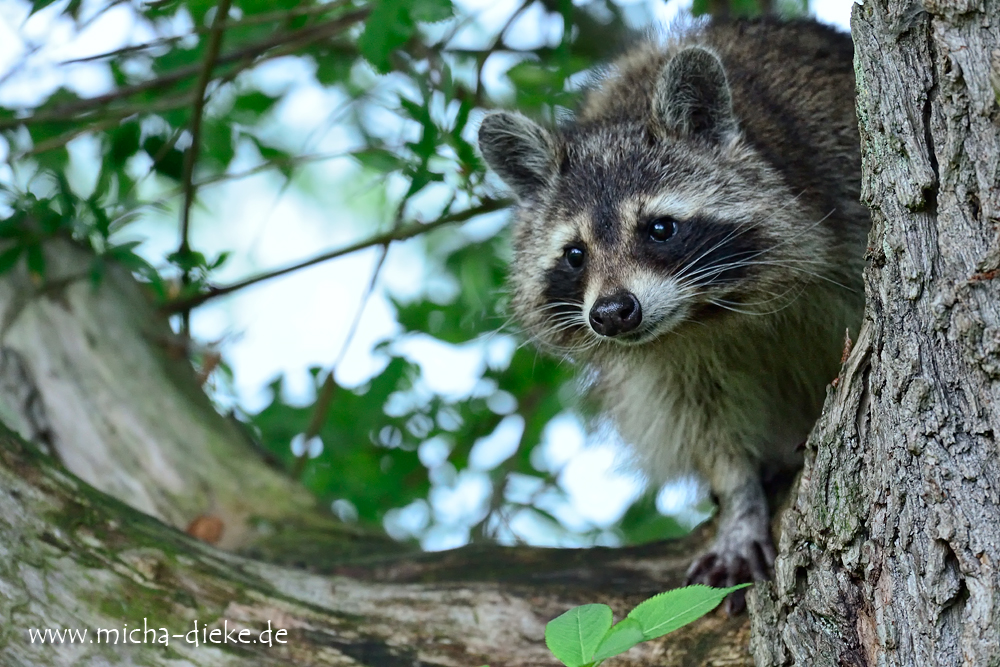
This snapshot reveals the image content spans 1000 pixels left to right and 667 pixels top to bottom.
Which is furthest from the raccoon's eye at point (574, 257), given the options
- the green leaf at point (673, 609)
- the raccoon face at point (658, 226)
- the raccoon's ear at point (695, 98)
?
the green leaf at point (673, 609)

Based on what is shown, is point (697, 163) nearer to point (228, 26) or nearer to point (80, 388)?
point (228, 26)

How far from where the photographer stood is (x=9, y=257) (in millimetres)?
4133

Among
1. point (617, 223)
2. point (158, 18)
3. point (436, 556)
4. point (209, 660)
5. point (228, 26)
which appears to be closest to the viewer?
point (209, 660)

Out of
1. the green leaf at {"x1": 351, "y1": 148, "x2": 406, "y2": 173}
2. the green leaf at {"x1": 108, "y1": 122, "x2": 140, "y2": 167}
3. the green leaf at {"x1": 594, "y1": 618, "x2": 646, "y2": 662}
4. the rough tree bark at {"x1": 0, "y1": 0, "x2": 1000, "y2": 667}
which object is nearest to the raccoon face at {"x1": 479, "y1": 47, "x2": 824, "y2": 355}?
the green leaf at {"x1": 351, "y1": 148, "x2": 406, "y2": 173}

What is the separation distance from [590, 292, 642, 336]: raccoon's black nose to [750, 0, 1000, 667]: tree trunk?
964 millimetres

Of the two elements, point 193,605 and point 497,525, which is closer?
point 193,605

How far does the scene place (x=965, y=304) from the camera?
6.68 feet

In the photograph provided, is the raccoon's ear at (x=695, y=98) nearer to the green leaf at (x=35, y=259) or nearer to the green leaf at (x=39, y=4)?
the green leaf at (x=39, y=4)

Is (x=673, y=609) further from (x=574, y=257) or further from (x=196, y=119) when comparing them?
(x=196, y=119)

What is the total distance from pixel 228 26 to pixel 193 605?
2.27 meters

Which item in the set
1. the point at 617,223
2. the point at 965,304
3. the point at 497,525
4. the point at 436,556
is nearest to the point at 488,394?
the point at 497,525

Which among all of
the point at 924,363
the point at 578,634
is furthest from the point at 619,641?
the point at 924,363

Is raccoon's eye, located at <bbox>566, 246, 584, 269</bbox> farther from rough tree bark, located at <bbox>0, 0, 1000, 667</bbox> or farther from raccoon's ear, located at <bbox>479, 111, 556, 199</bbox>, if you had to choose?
rough tree bark, located at <bbox>0, 0, 1000, 667</bbox>

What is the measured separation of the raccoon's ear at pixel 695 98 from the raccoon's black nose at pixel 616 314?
0.83 m
